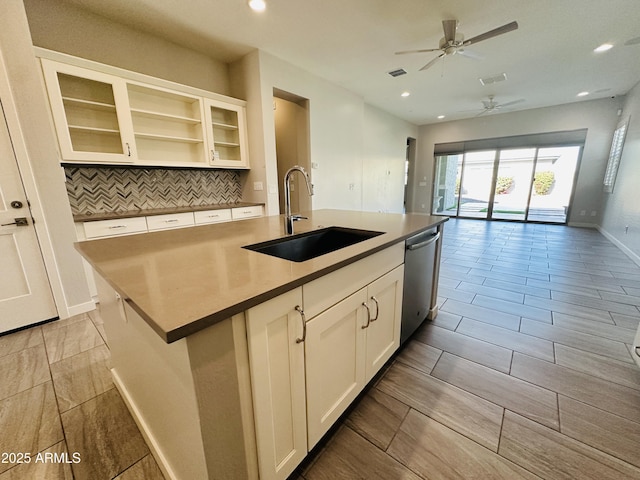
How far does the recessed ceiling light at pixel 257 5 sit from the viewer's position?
2366 mm

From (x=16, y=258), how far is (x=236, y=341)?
9.04ft

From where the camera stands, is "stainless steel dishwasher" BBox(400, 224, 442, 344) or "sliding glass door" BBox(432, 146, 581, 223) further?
"sliding glass door" BBox(432, 146, 581, 223)

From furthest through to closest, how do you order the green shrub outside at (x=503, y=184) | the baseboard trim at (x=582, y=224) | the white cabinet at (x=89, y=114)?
1. the green shrub outside at (x=503, y=184)
2. the baseboard trim at (x=582, y=224)
3. the white cabinet at (x=89, y=114)

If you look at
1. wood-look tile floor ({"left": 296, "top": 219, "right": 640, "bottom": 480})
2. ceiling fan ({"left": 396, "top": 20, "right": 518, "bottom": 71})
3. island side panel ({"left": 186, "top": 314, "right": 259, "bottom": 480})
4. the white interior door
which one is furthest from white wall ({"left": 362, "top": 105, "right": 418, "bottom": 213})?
island side panel ({"left": 186, "top": 314, "right": 259, "bottom": 480})

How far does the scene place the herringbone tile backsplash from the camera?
8.80 ft

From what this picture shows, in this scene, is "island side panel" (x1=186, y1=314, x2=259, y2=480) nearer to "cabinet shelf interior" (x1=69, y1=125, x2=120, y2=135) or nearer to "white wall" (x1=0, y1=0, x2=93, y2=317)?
"white wall" (x1=0, y1=0, x2=93, y2=317)

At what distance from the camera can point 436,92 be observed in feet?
16.5

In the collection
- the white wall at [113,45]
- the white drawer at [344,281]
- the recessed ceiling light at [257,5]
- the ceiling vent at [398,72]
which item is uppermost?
the ceiling vent at [398,72]

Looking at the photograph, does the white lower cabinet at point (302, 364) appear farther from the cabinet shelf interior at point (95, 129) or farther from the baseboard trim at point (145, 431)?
the cabinet shelf interior at point (95, 129)

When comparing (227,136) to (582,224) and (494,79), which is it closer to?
(494,79)

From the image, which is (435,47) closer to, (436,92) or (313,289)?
(436,92)

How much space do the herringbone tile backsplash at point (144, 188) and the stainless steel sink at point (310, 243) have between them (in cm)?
257

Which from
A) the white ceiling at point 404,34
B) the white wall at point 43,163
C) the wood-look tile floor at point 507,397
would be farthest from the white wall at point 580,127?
the white wall at point 43,163

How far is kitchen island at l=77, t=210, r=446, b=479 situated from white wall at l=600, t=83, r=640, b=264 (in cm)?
499
